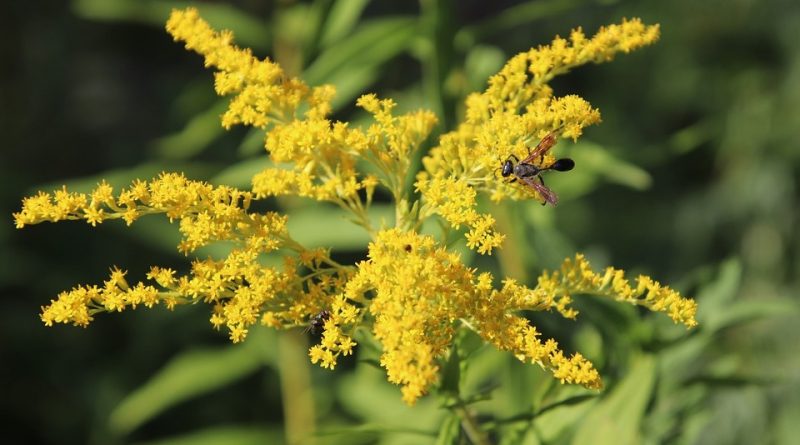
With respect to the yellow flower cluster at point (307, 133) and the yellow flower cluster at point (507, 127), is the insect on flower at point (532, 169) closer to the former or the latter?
the yellow flower cluster at point (507, 127)

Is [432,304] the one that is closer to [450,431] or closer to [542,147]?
[450,431]

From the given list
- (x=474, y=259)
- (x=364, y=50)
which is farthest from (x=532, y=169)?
(x=474, y=259)

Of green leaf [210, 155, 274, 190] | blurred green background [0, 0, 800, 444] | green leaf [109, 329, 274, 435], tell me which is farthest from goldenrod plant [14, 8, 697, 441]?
green leaf [109, 329, 274, 435]

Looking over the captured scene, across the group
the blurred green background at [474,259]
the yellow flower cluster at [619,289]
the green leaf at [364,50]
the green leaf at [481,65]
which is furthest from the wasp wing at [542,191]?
the green leaf at [481,65]

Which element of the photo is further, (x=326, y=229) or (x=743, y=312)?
(x=326, y=229)

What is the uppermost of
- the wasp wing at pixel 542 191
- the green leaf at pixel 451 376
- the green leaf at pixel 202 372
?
the green leaf at pixel 202 372

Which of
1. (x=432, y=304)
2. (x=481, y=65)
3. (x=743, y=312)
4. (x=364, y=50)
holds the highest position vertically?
(x=481, y=65)
